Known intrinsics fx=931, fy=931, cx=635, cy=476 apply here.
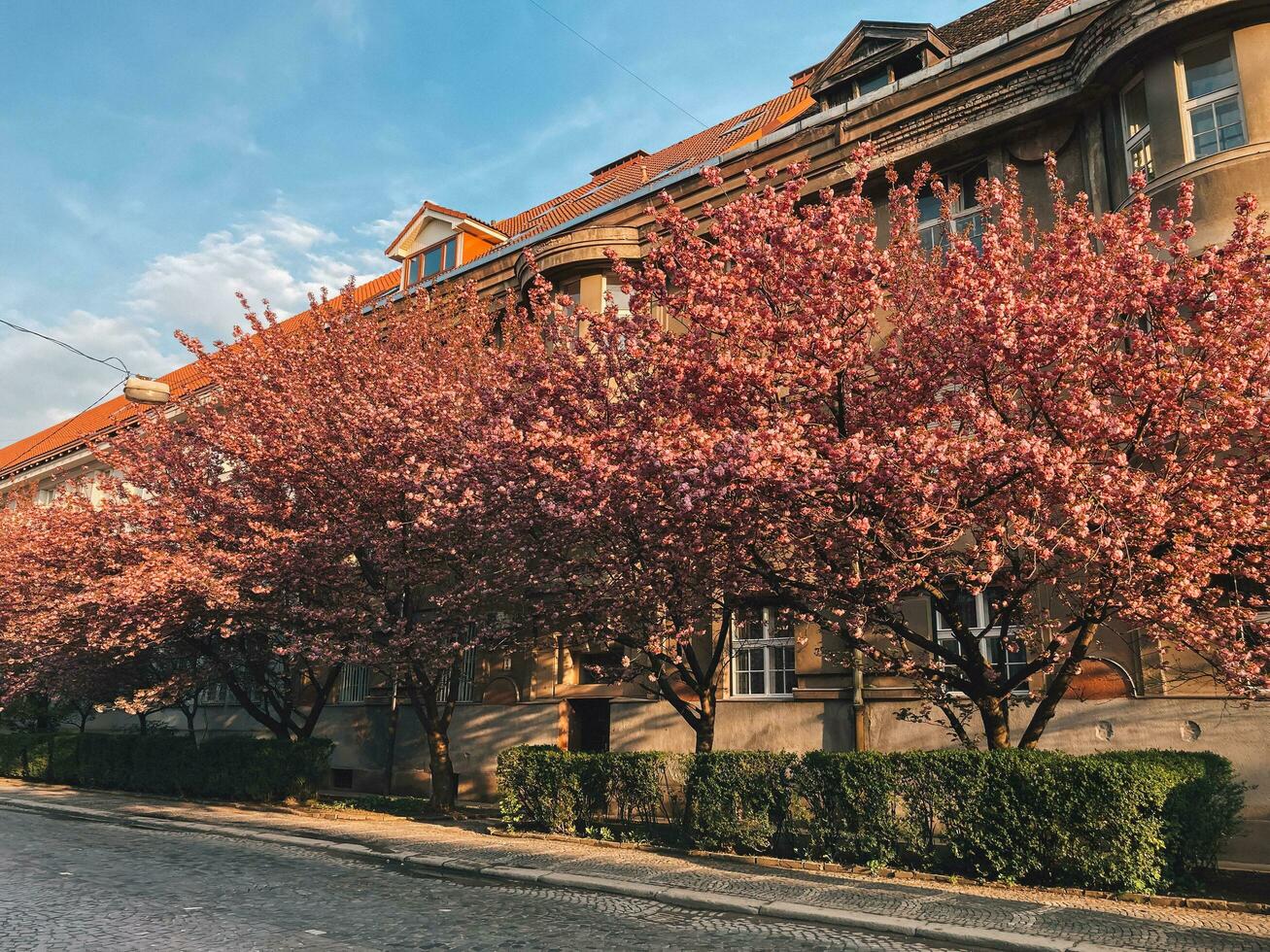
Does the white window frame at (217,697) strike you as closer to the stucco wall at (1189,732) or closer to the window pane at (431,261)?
the window pane at (431,261)

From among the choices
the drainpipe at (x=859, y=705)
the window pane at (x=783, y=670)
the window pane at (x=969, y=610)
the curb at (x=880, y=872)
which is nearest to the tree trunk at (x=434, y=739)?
the curb at (x=880, y=872)

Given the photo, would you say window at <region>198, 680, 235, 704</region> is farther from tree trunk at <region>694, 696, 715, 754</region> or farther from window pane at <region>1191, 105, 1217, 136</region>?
window pane at <region>1191, 105, 1217, 136</region>

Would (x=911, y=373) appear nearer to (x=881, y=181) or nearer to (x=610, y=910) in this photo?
(x=610, y=910)

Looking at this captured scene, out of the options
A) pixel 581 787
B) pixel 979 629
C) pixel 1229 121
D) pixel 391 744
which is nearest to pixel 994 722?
pixel 979 629

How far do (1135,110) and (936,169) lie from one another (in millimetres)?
3755

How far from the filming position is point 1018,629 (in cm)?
1213

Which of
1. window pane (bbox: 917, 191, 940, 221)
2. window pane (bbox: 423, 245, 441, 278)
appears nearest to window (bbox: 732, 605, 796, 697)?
window pane (bbox: 917, 191, 940, 221)

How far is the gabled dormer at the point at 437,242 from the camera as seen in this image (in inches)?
1173

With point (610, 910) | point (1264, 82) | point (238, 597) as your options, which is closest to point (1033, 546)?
point (610, 910)

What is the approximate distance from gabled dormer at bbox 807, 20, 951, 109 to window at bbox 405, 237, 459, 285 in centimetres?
1317

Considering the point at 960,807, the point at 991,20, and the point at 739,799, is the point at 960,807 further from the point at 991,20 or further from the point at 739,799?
the point at 991,20

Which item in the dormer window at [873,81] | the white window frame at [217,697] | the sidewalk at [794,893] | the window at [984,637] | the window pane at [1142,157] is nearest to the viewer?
the sidewalk at [794,893]

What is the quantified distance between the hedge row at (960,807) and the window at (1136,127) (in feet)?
31.7

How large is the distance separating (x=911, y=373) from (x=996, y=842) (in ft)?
18.6
